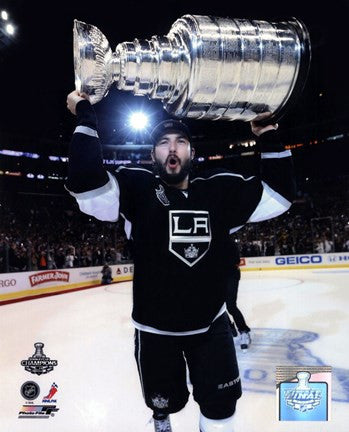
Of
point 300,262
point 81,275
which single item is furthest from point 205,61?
point 300,262

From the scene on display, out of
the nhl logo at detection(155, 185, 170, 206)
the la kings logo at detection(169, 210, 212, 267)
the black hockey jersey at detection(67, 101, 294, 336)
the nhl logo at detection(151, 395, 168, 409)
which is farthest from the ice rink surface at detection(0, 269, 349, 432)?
the nhl logo at detection(155, 185, 170, 206)

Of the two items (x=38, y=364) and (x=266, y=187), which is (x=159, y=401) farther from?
(x=38, y=364)

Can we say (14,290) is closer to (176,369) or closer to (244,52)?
(176,369)

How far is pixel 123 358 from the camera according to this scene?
Result: 2.95 m

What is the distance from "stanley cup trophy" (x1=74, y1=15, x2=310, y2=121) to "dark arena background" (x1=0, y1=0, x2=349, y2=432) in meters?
0.15

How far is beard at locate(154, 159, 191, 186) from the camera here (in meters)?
1.34

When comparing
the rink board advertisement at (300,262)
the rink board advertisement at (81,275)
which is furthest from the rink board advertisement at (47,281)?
the rink board advertisement at (300,262)

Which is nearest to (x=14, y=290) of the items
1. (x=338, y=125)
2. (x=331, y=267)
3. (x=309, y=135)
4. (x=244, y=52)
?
(x=309, y=135)

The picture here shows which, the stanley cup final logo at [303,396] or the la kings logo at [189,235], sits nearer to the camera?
the la kings logo at [189,235]

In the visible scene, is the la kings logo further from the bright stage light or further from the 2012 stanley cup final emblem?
the bright stage light

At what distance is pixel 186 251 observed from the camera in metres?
1.31

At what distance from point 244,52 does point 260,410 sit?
169 centimetres

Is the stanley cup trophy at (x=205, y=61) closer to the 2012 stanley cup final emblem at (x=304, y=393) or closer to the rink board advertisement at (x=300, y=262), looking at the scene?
the 2012 stanley cup final emblem at (x=304, y=393)

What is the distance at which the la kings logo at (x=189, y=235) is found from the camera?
4.29ft
